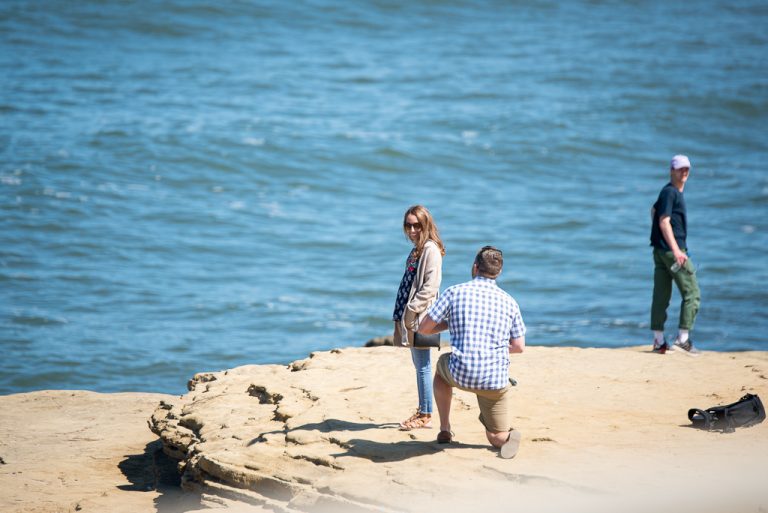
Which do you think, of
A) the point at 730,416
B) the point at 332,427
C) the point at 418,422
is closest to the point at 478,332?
the point at 418,422

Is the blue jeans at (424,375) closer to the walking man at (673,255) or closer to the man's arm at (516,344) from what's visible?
the man's arm at (516,344)

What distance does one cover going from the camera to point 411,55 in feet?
113

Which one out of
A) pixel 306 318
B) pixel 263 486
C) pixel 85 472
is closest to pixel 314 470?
pixel 263 486

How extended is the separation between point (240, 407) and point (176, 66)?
24.7 metres

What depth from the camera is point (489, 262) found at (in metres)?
6.28

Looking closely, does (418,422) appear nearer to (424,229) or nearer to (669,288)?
(424,229)

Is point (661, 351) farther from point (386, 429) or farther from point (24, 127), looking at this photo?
point (24, 127)

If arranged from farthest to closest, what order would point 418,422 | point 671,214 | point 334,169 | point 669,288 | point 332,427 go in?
point 334,169 < point 669,288 < point 671,214 < point 332,427 < point 418,422

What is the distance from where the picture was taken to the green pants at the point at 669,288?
31.5 ft

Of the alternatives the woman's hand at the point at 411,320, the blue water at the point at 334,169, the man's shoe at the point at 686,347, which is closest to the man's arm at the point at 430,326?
the woman's hand at the point at 411,320

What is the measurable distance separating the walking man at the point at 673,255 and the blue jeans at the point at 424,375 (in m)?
3.65

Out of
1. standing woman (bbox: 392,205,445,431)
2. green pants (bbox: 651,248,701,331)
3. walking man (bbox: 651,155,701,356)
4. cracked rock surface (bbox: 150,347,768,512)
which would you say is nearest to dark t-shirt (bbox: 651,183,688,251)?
walking man (bbox: 651,155,701,356)

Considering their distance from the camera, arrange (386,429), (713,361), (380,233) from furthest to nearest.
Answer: (380,233), (713,361), (386,429)

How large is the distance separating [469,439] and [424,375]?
1.91ft
